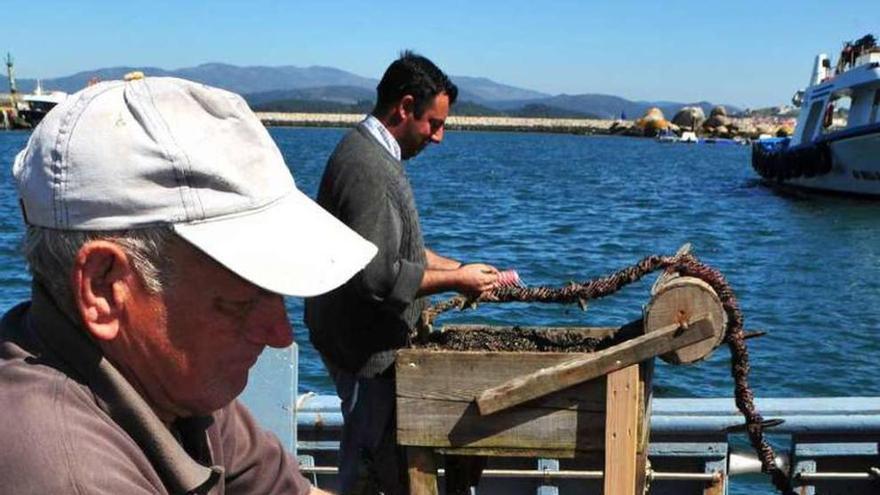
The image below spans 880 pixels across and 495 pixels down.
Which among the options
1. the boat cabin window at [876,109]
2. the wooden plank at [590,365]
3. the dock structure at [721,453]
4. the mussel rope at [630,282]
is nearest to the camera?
the wooden plank at [590,365]

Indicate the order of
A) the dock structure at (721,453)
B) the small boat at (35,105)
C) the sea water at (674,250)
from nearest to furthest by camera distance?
the dock structure at (721,453) → the sea water at (674,250) → the small boat at (35,105)

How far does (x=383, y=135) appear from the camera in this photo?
3.62 metres

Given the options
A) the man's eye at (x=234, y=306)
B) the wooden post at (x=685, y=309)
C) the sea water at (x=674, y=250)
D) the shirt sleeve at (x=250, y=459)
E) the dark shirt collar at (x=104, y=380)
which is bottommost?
the sea water at (x=674, y=250)

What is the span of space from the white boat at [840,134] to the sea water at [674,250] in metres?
0.69

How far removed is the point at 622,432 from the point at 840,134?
92.5ft

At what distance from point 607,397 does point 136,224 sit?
1837 mm

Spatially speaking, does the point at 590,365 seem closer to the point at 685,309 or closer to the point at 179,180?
the point at 685,309

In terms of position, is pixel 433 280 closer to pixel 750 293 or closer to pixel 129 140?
pixel 129 140

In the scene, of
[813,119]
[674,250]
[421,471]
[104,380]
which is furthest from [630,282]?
[813,119]

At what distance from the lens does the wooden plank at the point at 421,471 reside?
3.11m

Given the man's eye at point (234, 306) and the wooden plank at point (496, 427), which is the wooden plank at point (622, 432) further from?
the man's eye at point (234, 306)

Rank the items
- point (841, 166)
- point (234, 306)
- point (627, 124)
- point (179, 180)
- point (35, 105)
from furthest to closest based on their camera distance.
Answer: point (627, 124) → point (35, 105) → point (841, 166) → point (234, 306) → point (179, 180)

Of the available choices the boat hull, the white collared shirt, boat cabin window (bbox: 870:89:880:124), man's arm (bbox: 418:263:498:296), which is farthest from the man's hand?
boat cabin window (bbox: 870:89:880:124)

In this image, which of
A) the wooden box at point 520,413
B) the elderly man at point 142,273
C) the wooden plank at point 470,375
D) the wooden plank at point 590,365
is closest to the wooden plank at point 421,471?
the wooden box at point 520,413
